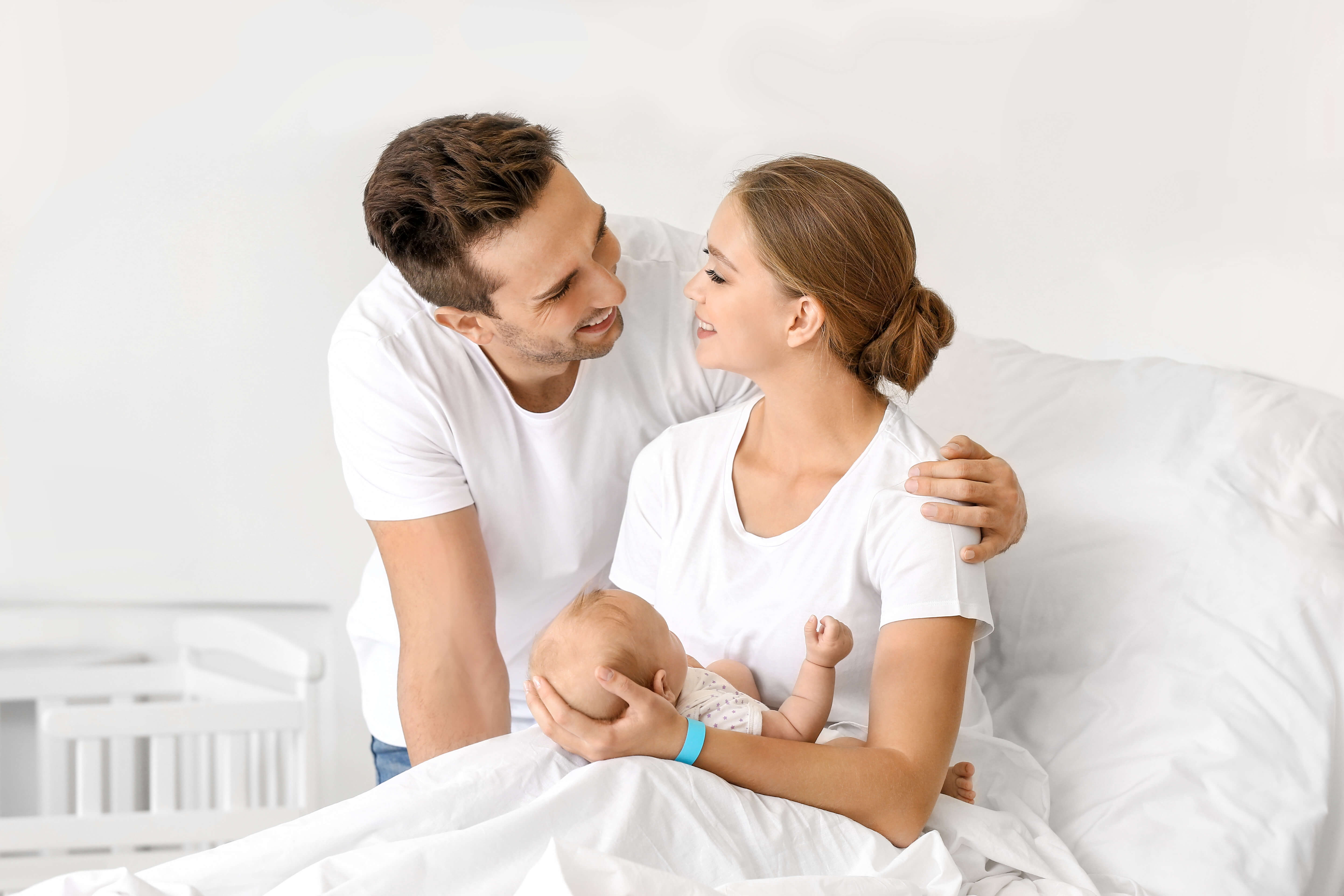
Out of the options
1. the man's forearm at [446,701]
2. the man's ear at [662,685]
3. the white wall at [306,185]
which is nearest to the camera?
the man's ear at [662,685]

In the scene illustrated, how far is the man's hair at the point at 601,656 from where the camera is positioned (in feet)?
3.85

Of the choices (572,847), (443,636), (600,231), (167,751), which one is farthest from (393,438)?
(167,751)

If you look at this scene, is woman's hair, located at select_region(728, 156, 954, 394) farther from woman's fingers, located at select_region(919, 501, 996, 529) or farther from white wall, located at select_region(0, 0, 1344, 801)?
white wall, located at select_region(0, 0, 1344, 801)

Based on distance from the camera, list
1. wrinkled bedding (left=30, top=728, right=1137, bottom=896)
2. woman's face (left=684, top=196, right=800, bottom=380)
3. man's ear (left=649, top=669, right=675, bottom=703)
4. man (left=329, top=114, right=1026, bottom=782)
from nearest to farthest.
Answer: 1. wrinkled bedding (left=30, top=728, right=1137, bottom=896)
2. man's ear (left=649, top=669, right=675, bottom=703)
3. woman's face (left=684, top=196, right=800, bottom=380)
4. man (left=329, top=114, right=1026, bottom=782)

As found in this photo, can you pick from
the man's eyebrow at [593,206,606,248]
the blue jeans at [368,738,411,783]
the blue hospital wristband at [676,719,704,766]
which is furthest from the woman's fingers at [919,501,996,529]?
the blue jeans at [368,738,411,783]

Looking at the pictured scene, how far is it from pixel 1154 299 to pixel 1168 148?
9.6 inches

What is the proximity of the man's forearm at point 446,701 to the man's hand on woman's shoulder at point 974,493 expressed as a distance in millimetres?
675

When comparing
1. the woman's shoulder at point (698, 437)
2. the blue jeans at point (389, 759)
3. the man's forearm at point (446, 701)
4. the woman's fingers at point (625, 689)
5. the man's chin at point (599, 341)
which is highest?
the man's chin at point (599, 341)

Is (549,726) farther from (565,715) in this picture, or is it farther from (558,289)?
(558,289)

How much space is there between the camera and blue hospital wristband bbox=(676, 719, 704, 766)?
1.14 meters

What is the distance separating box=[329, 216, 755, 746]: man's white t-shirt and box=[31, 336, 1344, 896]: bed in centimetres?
47

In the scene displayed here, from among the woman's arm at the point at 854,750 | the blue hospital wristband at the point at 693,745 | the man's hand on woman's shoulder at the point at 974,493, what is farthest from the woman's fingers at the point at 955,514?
the blue hospital wristband at the point at 693,745

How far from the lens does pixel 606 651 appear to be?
118 cm

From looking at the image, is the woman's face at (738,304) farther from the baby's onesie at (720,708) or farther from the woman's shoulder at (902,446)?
the baby's onesie at (720,708)
